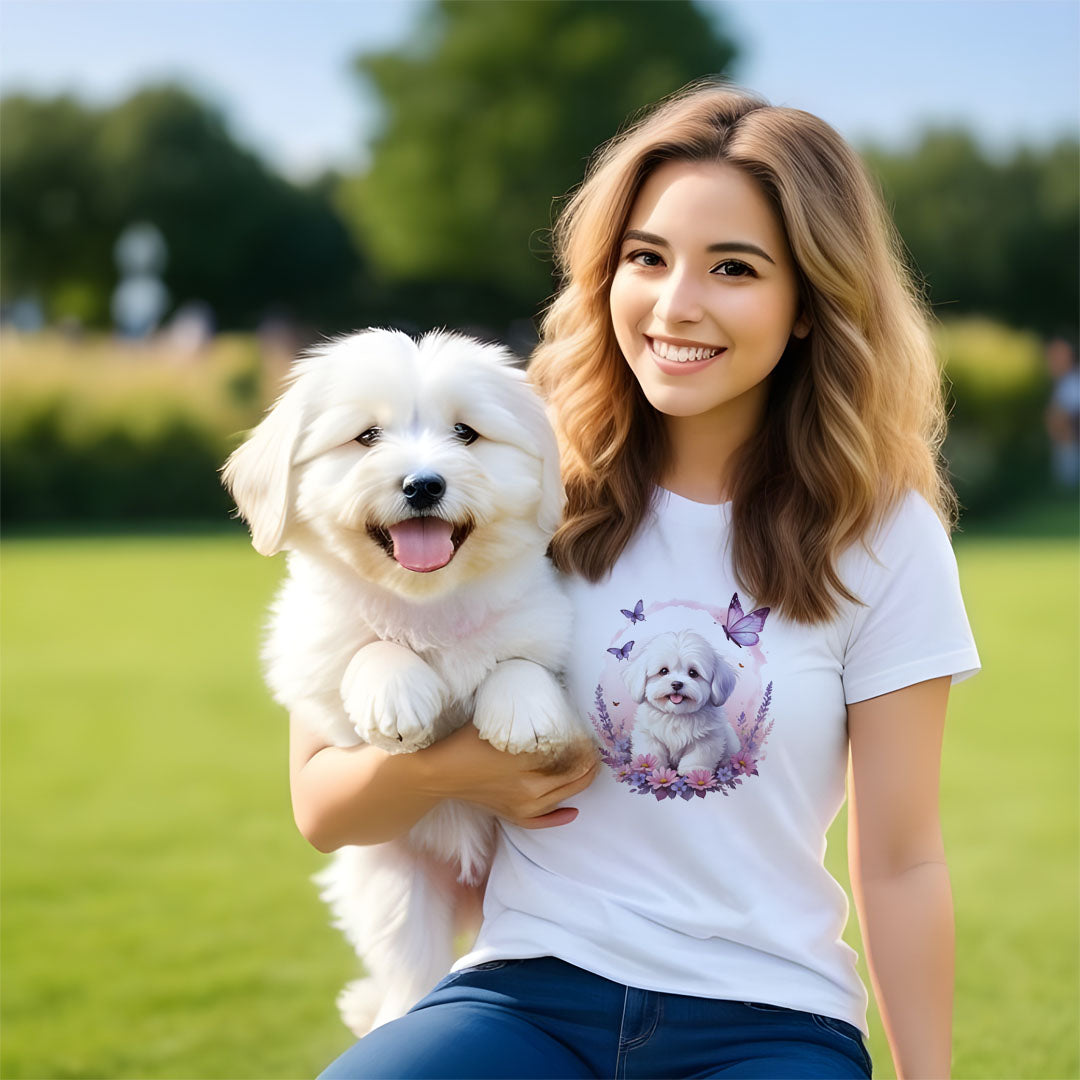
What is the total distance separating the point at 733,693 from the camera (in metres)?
2.13

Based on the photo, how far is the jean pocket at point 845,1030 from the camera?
6.67 ft

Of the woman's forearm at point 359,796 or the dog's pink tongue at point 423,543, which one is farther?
the woman's forearm at point 359,796

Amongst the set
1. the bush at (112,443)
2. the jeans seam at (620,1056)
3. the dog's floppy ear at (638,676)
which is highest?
the dog's floppy ear at (638,676)

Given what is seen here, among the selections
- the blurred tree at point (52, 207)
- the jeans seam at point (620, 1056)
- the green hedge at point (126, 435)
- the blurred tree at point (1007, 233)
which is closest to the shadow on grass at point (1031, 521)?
the green hedge at point (126, 435)

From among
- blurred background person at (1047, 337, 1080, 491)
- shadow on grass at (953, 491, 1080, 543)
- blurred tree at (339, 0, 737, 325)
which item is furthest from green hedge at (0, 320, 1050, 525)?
blurred tree at (339, 0, 737, 325)

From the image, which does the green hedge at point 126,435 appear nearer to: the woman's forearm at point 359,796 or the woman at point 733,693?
the woman's forearm at point 359,796

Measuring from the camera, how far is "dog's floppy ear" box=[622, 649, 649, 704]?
2182 mm

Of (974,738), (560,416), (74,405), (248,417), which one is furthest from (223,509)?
(560,416)

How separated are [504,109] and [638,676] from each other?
2530 centimetres

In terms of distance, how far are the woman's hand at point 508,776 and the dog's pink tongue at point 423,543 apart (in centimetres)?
33

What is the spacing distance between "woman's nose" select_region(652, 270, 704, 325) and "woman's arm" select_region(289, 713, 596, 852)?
78 cm

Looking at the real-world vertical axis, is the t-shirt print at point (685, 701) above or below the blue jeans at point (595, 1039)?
above

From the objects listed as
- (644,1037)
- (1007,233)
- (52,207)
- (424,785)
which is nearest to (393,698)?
(424,785)

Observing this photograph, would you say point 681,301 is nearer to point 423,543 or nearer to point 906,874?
point 423,543
